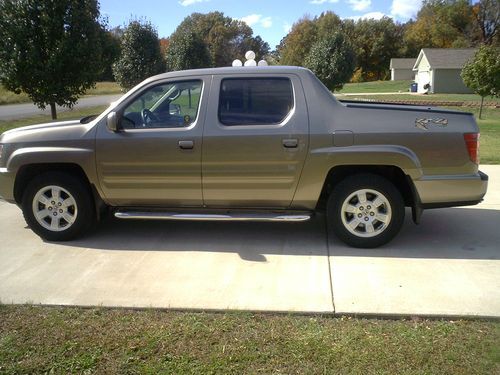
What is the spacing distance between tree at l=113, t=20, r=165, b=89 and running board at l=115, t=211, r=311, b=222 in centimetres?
1598

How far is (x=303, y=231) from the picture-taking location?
5633 mm

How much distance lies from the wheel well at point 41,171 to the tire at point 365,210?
105 inches

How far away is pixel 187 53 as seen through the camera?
2386cm

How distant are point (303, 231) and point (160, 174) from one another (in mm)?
1787

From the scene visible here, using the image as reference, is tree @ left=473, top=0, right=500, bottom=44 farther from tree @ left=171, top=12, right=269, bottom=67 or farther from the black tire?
the black tire

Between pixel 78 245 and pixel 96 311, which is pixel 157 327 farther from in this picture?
pixel 78 245

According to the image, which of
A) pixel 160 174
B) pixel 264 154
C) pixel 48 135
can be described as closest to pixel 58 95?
pixel 48 135

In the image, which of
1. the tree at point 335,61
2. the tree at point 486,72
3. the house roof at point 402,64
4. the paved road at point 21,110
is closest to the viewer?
the tree at point 486,72

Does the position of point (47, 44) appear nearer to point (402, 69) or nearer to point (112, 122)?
point (112, 122)

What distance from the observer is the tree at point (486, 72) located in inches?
930

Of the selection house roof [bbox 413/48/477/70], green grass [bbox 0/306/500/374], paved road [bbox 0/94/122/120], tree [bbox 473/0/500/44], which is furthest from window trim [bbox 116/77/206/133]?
tree [bbox 473/0/500/44]

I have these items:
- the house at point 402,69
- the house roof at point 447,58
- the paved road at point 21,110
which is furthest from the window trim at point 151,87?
the house at point 402,69

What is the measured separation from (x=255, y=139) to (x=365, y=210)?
4.36 feet

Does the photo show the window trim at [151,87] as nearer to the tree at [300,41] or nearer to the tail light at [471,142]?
the tail light at [471,142]
